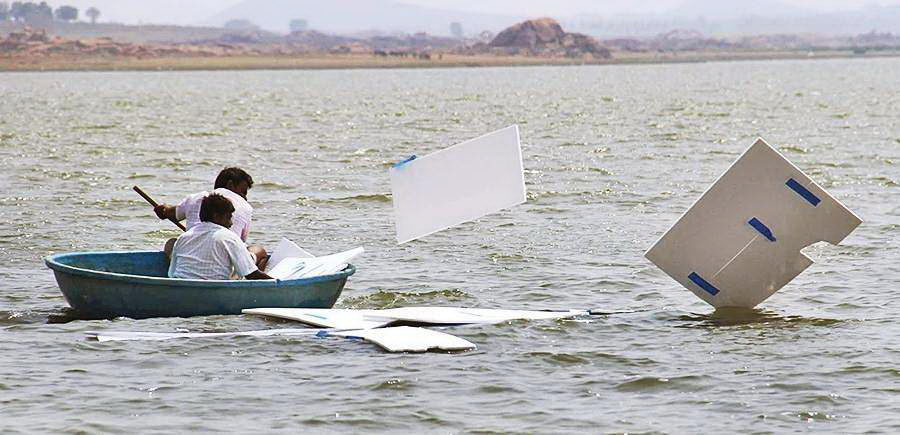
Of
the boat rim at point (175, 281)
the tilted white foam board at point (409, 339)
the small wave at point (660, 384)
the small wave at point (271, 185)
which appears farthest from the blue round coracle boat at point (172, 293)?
the small wave at point (271, 185)

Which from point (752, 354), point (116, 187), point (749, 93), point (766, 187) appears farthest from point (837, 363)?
point (749, 93)

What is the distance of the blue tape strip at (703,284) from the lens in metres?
15.7

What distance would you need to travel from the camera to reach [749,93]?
99.8 m

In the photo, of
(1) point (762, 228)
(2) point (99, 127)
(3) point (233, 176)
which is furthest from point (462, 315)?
(2) point (99, 127)

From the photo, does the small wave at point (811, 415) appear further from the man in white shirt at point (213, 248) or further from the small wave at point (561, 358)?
the man in white shirt at point (213, 248)

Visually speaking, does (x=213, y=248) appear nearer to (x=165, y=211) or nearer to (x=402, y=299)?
(x=165, y=211)

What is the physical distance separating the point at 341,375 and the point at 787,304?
599cm

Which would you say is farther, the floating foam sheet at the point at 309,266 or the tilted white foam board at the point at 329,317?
the floating foam sheet at the point at 309,266

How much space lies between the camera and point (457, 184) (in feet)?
53.4

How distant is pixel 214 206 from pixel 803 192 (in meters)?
5.72

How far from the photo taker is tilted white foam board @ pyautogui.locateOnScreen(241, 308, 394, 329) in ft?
47.5

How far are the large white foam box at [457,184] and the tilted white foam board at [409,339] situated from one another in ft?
7.45

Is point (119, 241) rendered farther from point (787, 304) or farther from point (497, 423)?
point (497, 423)

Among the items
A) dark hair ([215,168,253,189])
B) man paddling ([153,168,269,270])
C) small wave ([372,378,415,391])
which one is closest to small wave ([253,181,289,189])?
man paddling ([153,168,269,270])
